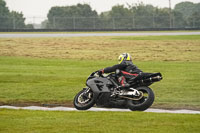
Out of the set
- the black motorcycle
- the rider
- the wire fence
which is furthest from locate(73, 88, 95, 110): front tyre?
the wire fence

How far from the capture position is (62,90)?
1794cm

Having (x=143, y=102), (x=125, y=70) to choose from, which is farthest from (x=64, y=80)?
(x=143, y=102)

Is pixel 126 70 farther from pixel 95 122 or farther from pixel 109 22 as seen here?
pixel 109 22

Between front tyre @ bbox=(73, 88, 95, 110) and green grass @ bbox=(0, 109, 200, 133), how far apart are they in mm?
1231

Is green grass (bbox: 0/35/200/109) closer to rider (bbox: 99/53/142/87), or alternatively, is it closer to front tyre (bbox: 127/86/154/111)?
rider (bbox: 99/53/142/87)

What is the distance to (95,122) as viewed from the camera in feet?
33.4

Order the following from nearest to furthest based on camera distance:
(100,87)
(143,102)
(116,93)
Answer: (143,102), (116,93), (100,87)

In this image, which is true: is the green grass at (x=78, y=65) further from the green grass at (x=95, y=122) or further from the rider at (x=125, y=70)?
the green grass at (x=95, y=122)

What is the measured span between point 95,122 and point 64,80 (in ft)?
34.5

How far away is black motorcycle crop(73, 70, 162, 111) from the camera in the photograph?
11.8 m

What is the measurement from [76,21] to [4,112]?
150 ft

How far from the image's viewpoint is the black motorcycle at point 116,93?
38.7ft

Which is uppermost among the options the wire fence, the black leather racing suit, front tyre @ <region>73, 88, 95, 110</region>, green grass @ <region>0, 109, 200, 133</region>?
the wire fence

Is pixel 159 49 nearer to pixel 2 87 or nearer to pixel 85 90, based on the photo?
pixel 2 87
